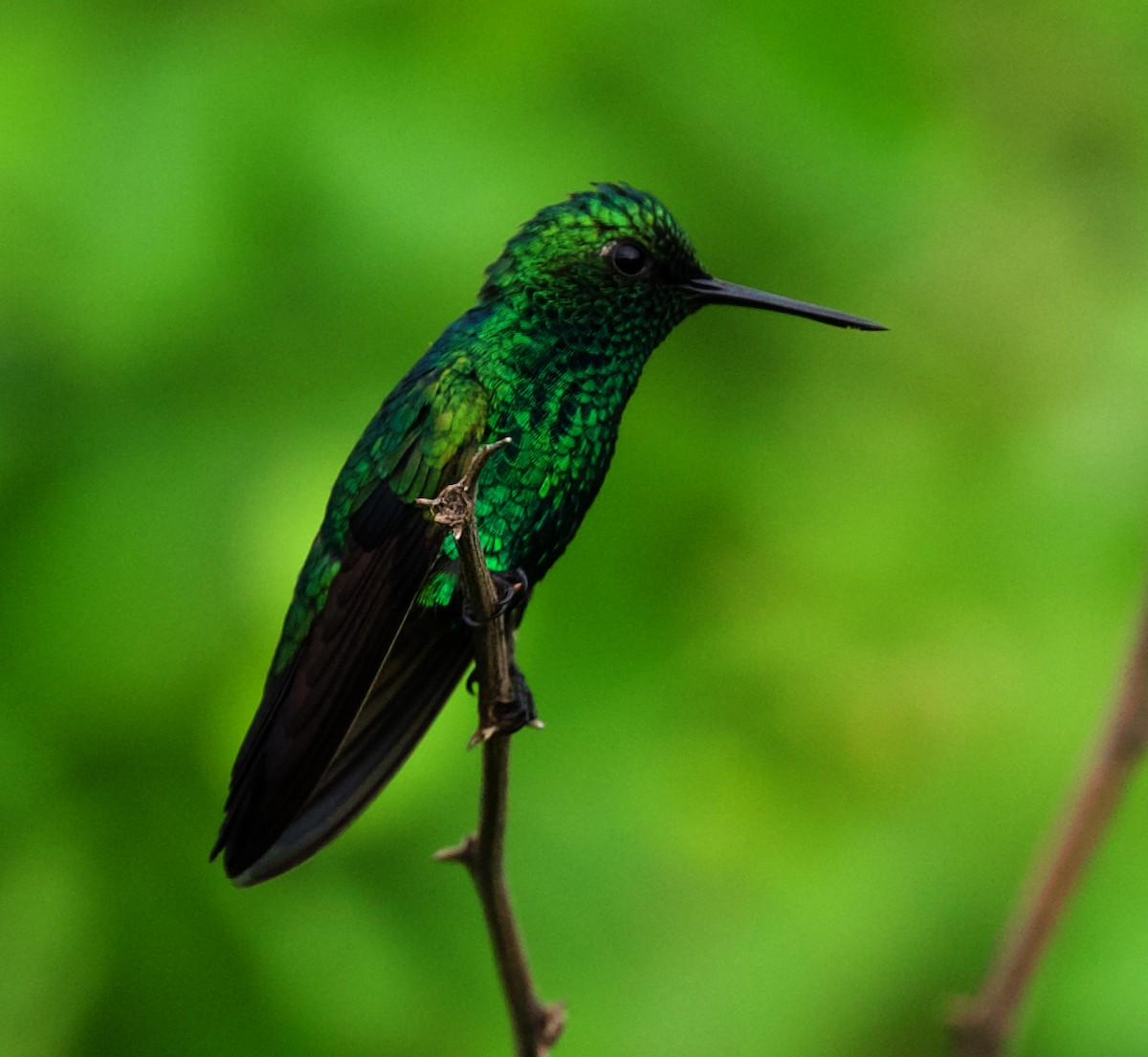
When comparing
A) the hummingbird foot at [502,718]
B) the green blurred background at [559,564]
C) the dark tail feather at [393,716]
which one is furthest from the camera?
the green blurred background at [559,564]

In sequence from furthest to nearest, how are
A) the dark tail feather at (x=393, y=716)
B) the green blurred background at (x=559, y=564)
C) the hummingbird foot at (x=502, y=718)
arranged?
the green blurred background at (x=559, y=564) < the dark tail feather at (x=393, y=716) < the hummingbird foot at (x=502, y=718)

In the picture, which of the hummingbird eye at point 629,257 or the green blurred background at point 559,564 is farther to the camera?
the green blurred background at point 559,564

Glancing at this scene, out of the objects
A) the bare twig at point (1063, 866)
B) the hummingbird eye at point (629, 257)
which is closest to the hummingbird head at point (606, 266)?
the hummingbird eye at point (629, 257)

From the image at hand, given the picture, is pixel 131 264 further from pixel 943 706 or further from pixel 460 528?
pixel 943 706

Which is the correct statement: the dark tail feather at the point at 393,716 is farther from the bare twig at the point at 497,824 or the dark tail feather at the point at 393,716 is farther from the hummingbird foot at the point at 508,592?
the bare twig at the point at 497,824

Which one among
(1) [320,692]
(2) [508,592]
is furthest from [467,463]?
(1) [320,692]

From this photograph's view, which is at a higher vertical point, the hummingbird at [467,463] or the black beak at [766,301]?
the black beak at [766,301]

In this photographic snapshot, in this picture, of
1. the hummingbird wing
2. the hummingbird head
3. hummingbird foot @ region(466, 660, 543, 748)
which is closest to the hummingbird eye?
the hummingbird head
